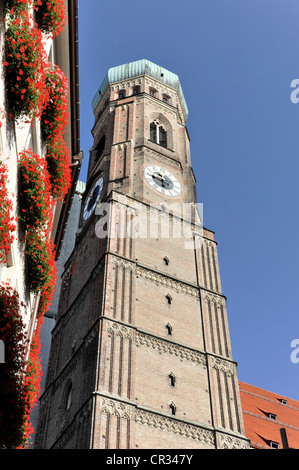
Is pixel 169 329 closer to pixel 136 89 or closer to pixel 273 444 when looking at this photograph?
pixel 273 444

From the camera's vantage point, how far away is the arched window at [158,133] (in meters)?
34.8

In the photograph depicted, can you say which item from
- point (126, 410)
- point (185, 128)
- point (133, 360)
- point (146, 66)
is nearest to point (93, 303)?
point (133, 360)

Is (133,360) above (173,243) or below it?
below

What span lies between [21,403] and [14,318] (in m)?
1.12

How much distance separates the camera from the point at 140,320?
2400cm

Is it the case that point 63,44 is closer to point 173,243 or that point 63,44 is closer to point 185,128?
point 173,243

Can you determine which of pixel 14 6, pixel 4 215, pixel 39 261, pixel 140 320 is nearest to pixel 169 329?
pixel 140 320

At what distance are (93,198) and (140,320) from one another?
9.74 metres

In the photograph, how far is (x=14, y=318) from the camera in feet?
27.3

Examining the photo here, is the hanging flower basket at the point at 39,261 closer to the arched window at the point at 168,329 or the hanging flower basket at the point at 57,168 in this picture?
the hanging flower basket at the point at 57,168

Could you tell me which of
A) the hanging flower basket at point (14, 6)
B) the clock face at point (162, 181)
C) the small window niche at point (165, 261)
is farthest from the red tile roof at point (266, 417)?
the hanging flower basket at point (14, 6)

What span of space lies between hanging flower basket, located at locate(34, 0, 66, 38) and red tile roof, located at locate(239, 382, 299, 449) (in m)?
23.1

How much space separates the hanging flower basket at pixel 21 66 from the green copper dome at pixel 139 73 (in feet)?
103
